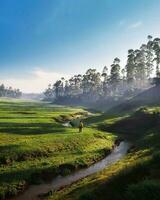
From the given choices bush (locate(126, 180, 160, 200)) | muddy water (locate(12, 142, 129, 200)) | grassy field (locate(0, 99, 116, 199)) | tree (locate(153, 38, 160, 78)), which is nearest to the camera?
bush (locate(126, 180, 160, 200))

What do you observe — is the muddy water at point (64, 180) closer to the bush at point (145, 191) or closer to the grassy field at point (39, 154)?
the grassy field at point (39, 154)

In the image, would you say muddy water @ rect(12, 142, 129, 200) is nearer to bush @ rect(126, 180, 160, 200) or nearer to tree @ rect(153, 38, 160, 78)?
bush @ rect(126, 180, 160, 200)

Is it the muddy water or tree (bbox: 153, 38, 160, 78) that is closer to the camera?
the muddy water

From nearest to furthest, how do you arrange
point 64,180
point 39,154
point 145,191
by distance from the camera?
point 145,191
point 64,180
point 39,154

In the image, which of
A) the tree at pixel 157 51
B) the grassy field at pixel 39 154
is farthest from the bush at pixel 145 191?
the tree at pixel 157 51

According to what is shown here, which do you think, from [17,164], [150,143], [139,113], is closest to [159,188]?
[17,164]

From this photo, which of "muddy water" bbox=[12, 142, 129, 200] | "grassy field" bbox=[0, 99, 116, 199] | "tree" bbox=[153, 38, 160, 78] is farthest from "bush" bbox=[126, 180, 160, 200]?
"tree" bbox=[153, 38, 160, 78]

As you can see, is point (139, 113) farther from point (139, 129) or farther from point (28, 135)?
point (28, 135)

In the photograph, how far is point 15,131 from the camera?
203 feet

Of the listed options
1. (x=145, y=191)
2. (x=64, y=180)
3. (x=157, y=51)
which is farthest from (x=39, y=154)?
(x=157, y=51)

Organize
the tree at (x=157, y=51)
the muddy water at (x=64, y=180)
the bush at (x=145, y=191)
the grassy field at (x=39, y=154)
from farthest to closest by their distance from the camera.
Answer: the tree at (x=157, y=51)
the grassy field at (x=39, y=154)
the muddy water at (x=64, y=180)
the bush at (x=145, y=191)

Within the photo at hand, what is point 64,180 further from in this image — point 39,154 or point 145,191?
point 145,191

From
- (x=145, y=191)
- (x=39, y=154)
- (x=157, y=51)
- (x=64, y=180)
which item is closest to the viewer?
(x=145, y=191)

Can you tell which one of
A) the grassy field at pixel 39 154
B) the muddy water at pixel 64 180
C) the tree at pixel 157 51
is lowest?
the muddy water at pixel 64 180
